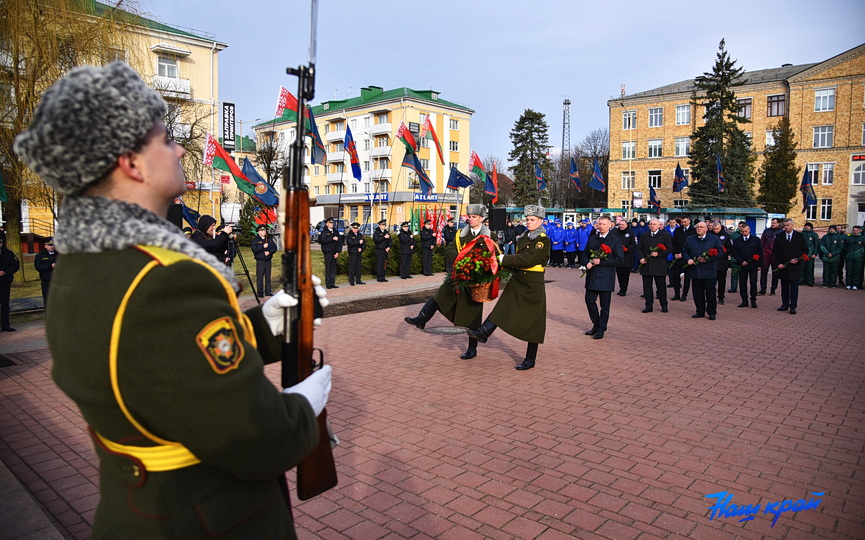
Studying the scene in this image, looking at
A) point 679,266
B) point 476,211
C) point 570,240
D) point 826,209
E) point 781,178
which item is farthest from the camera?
point 826,209

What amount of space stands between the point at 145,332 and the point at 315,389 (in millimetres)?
534

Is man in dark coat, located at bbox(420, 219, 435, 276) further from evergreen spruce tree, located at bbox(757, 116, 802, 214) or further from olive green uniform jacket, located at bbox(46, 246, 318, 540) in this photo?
evergreen spruce tree, located at bbox(757, 116, 802, 214)

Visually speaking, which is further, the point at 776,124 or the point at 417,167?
the point at 776,124

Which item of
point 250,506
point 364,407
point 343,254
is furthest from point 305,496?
point 343,254

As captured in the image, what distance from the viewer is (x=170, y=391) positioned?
1316mm

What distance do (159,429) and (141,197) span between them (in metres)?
0.56

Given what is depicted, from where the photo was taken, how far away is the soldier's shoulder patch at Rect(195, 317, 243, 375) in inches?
52.1

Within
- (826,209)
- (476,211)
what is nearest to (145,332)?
(476,211)

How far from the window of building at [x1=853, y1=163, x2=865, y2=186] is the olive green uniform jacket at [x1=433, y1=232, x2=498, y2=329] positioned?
5556 centimetres

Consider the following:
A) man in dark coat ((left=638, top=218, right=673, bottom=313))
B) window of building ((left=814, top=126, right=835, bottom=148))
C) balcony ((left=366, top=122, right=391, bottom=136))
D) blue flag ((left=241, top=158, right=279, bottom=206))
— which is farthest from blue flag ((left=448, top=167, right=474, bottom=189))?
window of building ((left=814, top=126, right=835, bottom=148))

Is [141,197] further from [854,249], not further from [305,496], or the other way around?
[854,249]

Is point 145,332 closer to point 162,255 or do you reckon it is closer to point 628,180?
point 162,255

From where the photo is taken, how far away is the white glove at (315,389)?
1.66 meters

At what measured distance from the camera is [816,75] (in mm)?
51562
